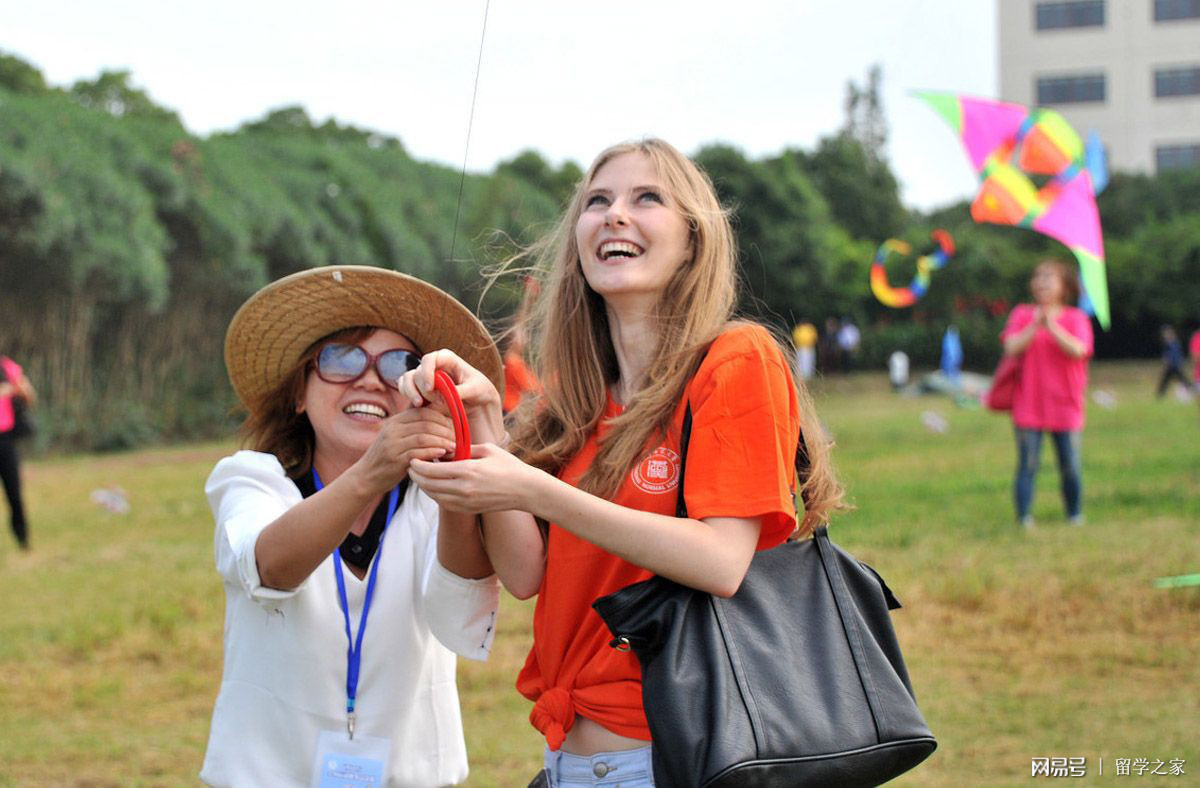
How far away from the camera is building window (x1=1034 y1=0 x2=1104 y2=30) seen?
5500cm

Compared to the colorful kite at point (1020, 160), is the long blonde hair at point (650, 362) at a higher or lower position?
lower

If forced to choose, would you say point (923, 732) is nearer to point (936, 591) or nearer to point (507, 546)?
point (507, 546)

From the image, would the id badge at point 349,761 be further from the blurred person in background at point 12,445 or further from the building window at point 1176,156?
the building window at point 1176,156

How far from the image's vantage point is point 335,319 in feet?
8.73

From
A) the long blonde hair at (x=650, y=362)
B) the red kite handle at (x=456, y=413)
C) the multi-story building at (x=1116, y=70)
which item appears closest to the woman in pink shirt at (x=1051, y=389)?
the long blonde hair at (x=650, y=362)

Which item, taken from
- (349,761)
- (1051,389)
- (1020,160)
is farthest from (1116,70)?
(349,761)

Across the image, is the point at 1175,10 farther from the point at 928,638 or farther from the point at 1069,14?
the point at 928,638

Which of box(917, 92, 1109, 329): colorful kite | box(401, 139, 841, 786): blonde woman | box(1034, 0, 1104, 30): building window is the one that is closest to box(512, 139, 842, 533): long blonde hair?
box(401, 139, 841, 786): blonde woman

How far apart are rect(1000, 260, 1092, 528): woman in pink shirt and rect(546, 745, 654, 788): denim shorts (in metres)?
6.87

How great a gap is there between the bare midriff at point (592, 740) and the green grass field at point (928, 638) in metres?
0.69

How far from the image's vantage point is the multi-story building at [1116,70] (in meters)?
54.2

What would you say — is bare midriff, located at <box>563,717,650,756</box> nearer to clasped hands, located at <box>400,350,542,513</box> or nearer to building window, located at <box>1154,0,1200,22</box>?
clasped hands, located at <box>400,350,542,513</box>

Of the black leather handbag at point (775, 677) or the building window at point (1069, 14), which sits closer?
the black leather handbag at point (775, 677)

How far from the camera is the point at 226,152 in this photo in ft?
76.3
